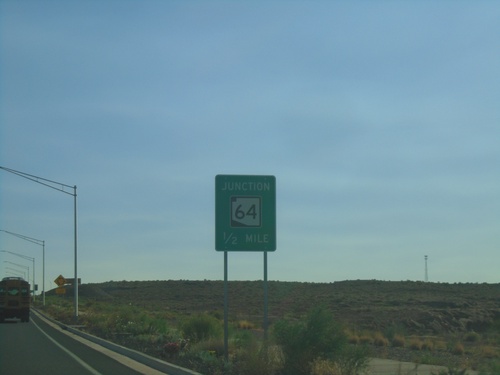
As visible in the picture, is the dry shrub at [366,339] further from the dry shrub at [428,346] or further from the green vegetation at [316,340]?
the dry shrub at [428,346]

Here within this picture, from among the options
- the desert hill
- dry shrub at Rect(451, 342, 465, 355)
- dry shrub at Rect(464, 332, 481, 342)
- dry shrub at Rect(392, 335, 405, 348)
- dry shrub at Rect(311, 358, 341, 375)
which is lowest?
the desert hill

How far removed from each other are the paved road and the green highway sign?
13.6ft

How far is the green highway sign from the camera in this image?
751 inches

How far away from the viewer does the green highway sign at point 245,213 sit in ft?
62.6

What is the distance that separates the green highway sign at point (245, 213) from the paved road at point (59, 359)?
4.14 meters

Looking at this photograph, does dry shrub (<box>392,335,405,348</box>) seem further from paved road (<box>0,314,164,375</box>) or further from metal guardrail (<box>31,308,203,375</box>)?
paved road (<box>0,314,164,375</box>)

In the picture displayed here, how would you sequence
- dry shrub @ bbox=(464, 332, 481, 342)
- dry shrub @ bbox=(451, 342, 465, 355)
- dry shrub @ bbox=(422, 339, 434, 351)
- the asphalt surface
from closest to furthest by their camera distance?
the asphalt surface
dry shrub @ bbox=(451, 342, 465, 355)
dry shrub @ bbox=(422, 339, 434, 351)
dry shrub @ bbox=(464, 332, 481, 342)

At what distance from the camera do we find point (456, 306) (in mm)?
63594

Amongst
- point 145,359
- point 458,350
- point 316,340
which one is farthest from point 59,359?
point 458,350

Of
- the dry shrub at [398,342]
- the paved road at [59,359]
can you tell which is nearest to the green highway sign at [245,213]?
the paved road at [59,359]

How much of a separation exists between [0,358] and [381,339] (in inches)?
584

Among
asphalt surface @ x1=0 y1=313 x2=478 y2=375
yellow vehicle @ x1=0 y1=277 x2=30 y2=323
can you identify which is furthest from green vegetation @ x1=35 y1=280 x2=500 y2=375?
yellow vehicle @ x1=0 y1=277 x2=30 y2=323

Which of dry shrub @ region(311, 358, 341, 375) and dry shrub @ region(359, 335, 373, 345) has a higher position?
dry shrub @ region(311, 358, 341, 375)

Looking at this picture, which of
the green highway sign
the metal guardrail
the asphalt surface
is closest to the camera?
the metal guardrail
